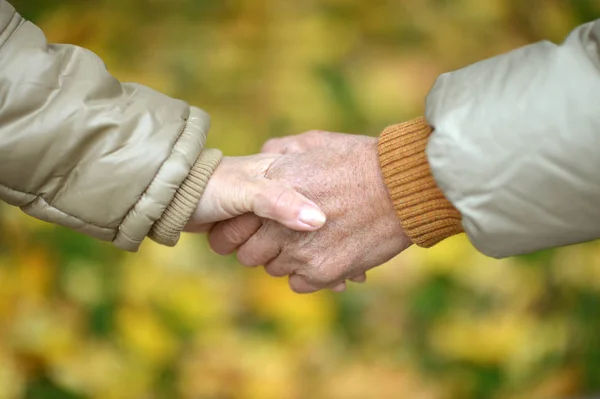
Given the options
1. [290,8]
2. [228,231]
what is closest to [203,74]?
[290,8]

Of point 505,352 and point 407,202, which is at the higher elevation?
point 407,202

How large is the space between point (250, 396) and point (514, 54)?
1.15 meters

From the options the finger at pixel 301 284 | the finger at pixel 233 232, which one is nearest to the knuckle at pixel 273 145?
the finger at pixel 233 232

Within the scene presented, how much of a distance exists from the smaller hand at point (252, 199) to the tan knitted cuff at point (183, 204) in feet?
0.08

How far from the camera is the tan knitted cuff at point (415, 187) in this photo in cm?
106

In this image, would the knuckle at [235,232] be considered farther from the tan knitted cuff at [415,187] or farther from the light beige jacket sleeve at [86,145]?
the tan knitted cuff at [415,187]

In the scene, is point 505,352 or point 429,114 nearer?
point 429,114

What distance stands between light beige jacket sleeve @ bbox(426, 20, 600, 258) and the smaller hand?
25 cm

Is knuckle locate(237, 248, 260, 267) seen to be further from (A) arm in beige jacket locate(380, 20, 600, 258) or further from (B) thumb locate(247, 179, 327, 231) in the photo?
(A) arm in beige jacket locate(380, 20, 600, 258)

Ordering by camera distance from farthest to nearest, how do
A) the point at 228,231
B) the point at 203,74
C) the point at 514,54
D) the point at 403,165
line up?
the point at 203,74 → the point at 228,231 → the point at 403,165 → the point at 514,54

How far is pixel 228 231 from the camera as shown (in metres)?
1.29

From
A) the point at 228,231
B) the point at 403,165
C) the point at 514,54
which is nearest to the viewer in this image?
the point at 514,54

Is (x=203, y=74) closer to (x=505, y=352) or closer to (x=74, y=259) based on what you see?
(x=74, y=259)

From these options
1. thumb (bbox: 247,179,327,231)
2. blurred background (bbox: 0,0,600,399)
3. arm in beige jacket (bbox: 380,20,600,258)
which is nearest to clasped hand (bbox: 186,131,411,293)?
thumb (bbox: 247,179,327,231)
